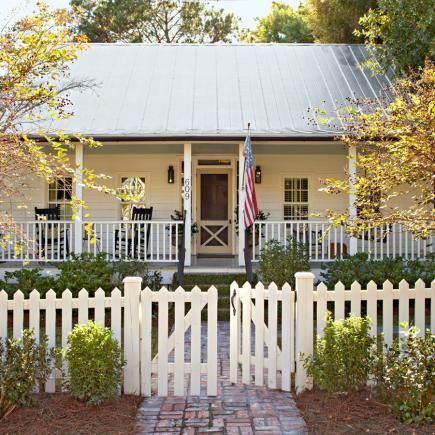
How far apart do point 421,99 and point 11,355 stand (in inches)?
180

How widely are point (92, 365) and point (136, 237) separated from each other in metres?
8.16

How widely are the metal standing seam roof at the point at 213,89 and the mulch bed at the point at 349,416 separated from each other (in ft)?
22.7

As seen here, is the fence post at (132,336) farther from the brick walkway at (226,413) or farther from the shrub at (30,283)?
the shrub at (30,283)

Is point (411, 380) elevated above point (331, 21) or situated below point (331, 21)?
below

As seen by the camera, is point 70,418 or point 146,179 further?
point 146,179

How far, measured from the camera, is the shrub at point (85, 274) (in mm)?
9891

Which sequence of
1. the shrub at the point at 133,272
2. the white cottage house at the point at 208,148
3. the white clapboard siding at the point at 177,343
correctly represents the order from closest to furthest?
the white clapboard siding at the point at 177,343
the shrub at the point at 133,272
the white cottage house at the point at 208,148

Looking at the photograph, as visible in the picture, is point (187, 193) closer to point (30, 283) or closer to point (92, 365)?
point (30, 283)

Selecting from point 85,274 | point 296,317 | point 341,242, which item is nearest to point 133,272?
point 85,274

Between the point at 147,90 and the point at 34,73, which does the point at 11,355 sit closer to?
the point at 34,73

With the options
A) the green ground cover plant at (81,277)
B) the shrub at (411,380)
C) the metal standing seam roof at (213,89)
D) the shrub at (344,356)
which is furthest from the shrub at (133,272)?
the shrub at (411,380)

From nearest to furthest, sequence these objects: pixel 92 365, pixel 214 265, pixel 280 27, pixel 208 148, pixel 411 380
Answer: pixel 411 380 < pixel 92 365 < pixel 214 265 < pixel 208 148 < pixel 280 27

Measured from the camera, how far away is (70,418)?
521cm


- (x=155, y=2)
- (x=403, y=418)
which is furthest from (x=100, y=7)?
(x=403, y=418)
